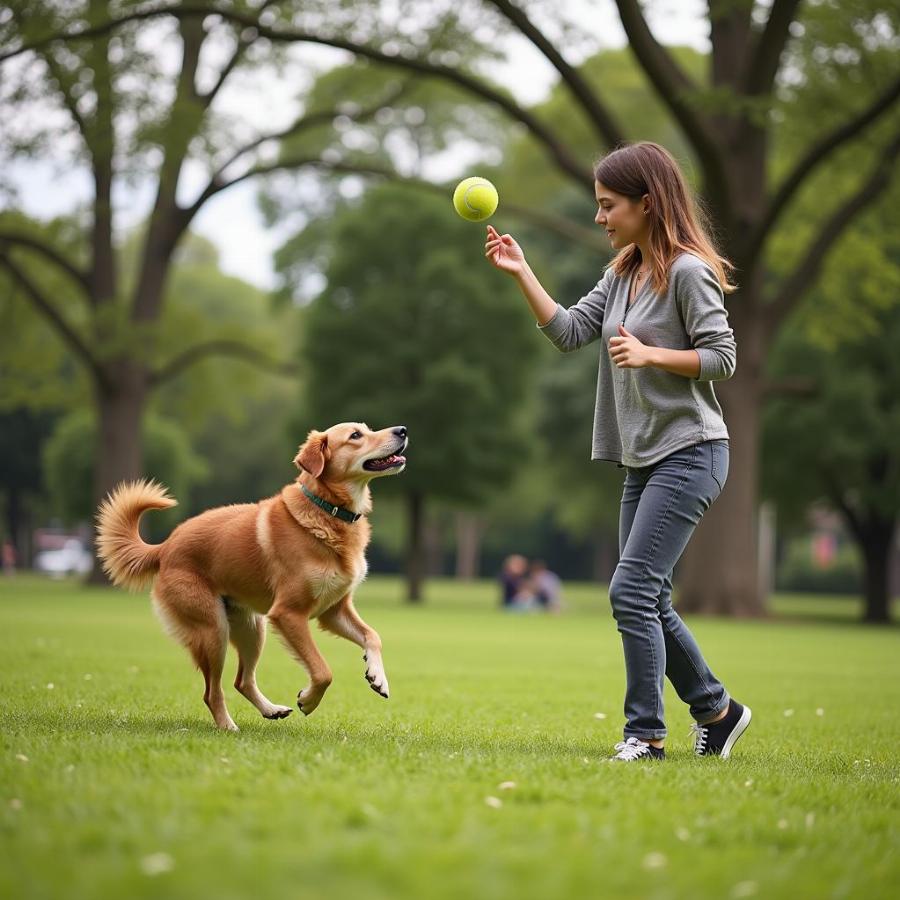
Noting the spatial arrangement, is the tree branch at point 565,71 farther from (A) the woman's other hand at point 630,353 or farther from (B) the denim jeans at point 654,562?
(A) the woman's other hand at point 630,353

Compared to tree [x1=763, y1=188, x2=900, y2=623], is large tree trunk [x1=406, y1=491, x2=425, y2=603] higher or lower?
lower

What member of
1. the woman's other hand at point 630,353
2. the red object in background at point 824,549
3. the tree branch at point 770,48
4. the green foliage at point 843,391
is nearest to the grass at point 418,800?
the woman's other hand at point 630,353

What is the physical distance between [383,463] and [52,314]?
2248 cm

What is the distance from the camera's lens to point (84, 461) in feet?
145

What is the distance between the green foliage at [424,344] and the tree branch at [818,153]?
936 centimetres

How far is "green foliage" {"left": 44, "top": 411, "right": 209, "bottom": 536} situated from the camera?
44406 mm

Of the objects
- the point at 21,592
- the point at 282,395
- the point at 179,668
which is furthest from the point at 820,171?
the point at 282,395

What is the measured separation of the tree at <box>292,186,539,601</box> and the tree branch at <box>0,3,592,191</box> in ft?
24.6

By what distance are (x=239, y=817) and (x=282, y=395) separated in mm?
58887

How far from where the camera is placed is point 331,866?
3189 millimetres

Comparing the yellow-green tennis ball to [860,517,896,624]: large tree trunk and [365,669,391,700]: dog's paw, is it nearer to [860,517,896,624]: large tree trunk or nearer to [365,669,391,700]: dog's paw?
[365,669,391,700]: dog's paw

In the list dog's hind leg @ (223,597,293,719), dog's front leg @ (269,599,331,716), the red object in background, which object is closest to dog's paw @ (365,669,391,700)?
dog's front leg @ (269,599,331,716)

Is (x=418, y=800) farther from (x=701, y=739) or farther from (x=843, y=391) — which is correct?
(x=843, y=391)

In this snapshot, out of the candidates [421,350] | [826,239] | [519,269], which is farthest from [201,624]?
[421,350]
